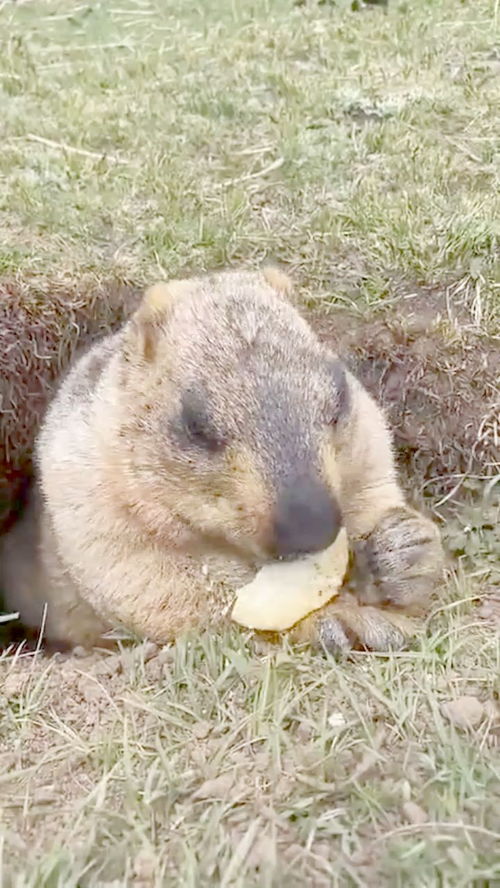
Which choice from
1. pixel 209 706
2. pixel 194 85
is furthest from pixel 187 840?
pixel 194 85

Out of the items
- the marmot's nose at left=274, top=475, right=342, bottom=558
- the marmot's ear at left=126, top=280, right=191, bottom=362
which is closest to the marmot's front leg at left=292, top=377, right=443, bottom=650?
the marmot's nose at left=274, top=475, right=342, bottom=558

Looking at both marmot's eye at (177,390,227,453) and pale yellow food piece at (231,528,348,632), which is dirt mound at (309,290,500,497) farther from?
marmot's eye at (177,390,227,453)

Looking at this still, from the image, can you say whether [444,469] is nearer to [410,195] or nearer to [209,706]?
[410,195]

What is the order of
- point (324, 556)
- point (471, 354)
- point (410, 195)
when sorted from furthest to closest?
point (410, 195) → point (471, 354) → point (324, 556)

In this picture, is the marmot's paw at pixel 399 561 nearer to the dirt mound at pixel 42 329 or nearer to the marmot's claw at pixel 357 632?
the marmot's claw at pixel 357 632

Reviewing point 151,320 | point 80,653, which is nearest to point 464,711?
point 80,653

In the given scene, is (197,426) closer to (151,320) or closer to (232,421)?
(232,421)
